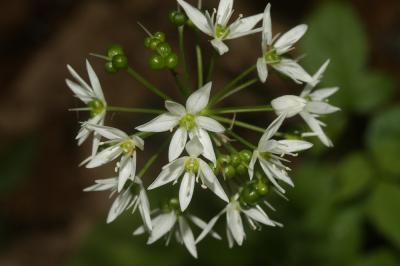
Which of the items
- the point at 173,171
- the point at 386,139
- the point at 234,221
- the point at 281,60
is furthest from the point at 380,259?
the point at 173,171

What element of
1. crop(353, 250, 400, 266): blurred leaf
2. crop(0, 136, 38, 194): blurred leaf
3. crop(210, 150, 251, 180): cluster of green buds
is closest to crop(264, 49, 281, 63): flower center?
crop(210, 150, 251, 180): cluster of green buds

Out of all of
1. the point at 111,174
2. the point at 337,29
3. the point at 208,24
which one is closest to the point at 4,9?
the point at 111,174

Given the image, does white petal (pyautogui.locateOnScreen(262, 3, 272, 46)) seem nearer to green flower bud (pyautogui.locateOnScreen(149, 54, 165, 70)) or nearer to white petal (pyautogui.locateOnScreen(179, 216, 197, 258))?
green flower bud (pyautogui.locateOnScreen(149, 54, 165, 70))

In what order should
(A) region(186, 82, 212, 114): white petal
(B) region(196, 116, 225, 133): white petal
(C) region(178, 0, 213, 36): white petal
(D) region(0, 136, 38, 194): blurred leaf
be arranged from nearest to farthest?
(A) region(186, 82, 212, 114): white petal < (B) region(196, 116, 225, 133): white petal < (C) region(178, 0, 213, 36): white petal < (D) region(0, 136, 38, 194): blurred leaf

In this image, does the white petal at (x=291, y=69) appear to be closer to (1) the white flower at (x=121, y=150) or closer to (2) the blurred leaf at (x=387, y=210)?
(1) the white flower at (x=121, y=150)

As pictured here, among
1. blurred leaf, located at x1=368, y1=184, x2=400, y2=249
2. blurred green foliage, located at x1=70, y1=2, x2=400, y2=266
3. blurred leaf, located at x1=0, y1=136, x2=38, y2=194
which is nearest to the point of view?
blurred leaf, located at x1=368, y1=184, x2=400, y2=249

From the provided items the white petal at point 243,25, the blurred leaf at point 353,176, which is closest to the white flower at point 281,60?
the white petal at point 243,25

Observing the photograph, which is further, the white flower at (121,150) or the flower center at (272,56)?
the flower center at (272,56)
